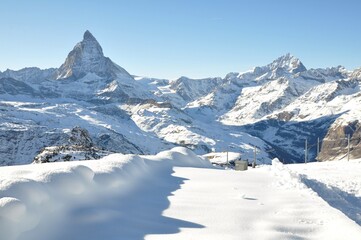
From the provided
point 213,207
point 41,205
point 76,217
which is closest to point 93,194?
point 76,217

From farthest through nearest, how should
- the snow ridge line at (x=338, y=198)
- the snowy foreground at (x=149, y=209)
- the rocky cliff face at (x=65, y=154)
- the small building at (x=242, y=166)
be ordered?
the small building at (x=242, y=166)
the rocky cliff face at (x=65, y=154)
the snow ridge line at (x=338, y=198)
the snowy foreground at (x=149, y=209)

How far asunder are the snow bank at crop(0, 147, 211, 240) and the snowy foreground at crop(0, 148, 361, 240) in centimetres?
2

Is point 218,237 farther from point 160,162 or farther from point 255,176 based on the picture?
point 160,162

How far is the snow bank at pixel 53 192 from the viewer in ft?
24.6

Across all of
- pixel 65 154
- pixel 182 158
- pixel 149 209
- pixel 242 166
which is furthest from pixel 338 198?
pixel 65 154

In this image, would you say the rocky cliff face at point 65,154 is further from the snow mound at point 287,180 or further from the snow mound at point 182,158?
the snow mound at point 287,180

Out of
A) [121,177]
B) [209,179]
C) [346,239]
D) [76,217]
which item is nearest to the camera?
[346,239]

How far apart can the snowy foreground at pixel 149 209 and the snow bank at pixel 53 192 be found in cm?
2

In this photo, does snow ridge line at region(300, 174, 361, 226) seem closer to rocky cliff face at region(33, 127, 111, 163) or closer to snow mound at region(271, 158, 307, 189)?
snow mound at region(271, 158, 307, 189)

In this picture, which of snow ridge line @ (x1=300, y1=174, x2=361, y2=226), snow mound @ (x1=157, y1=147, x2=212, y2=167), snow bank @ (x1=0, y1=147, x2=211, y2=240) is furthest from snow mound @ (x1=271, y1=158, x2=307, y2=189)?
snow mound @ (x1=157, y1=147, x2=212, y2=167)

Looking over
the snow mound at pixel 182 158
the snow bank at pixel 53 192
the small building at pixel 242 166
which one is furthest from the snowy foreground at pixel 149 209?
the small building at pixel 242 166

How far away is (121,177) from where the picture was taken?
43.9 feet

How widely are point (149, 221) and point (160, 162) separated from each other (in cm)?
1101

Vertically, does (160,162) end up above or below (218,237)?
above
